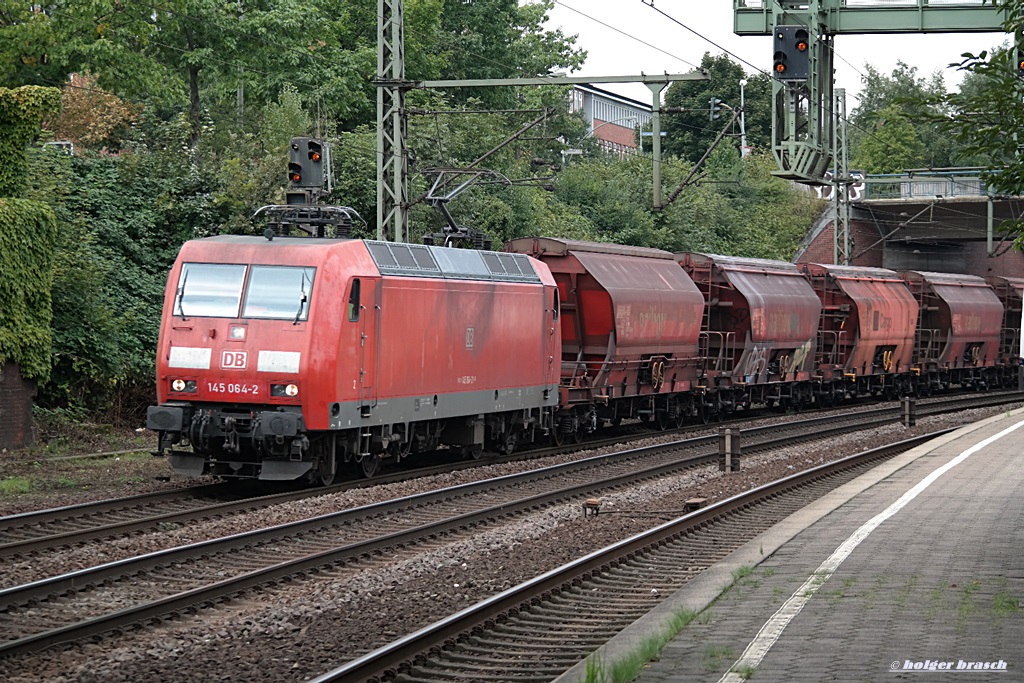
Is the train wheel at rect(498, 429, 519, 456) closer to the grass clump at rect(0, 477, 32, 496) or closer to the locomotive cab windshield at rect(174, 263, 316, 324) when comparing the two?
the locomotive cab windshield at rect(174, 263, 316, 324)

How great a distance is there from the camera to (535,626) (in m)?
10.2

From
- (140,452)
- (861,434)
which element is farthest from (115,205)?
(861,434)

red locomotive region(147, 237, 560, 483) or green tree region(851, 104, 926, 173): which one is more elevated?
green tree region(851, 104, 926, 173)

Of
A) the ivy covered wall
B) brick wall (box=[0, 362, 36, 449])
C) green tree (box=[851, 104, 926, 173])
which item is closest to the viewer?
brick wall (box=[0, 362, 36, 449])

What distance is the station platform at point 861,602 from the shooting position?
305 inches

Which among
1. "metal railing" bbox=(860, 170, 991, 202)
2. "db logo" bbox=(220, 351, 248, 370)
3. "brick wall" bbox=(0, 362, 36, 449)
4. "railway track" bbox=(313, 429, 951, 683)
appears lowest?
"railway track" bbox=(313, 429, 951, 683)

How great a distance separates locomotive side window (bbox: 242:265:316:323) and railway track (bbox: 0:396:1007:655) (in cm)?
277

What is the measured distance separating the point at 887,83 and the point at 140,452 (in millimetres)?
→ 92741

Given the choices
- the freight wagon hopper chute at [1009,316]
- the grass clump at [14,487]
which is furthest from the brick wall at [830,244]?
the grass clump at [14,487]

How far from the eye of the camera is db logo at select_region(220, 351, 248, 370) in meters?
16.7

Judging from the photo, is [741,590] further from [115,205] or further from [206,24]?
[206,24]

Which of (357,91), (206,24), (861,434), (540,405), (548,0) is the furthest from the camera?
(548,0)

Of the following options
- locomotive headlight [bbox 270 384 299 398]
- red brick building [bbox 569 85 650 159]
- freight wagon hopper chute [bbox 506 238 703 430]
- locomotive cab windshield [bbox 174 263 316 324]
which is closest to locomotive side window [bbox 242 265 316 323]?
locomotive cab windshield [bbox 174 263 316 324]

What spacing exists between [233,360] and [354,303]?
64.9 inches
